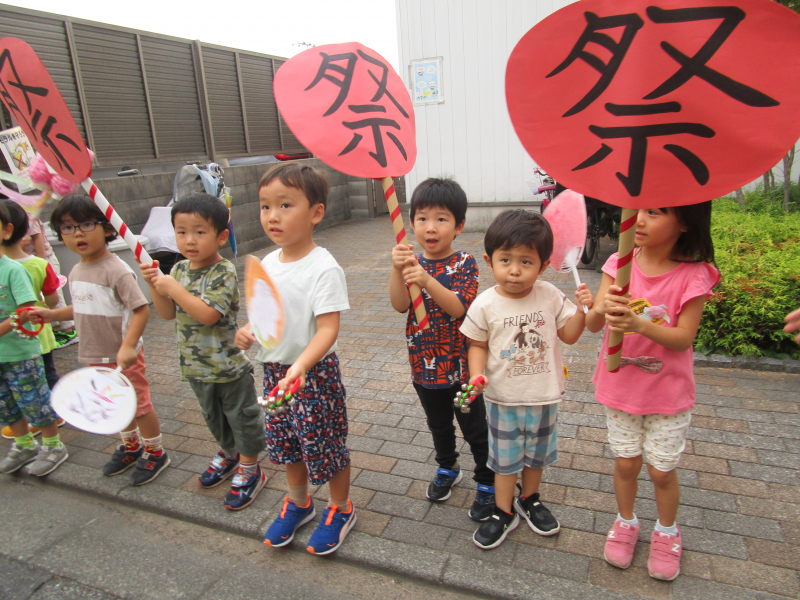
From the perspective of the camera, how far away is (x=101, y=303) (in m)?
3.04

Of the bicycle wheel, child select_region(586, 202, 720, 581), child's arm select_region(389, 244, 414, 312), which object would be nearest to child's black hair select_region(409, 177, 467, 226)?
child's arm select_region(389, 244, 414, 312)

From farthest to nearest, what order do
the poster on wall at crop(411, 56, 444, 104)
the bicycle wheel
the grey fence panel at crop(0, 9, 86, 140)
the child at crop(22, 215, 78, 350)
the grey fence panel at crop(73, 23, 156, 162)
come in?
the poster on wall at crop(411, 56, 444, 104) < the grey fence panel at crop(73, 23, 156, 162) < the bicycle wheel < the grey fence panel at crop(0, 9, 86, 140) < the child at crop(22, 215, 78, 350)

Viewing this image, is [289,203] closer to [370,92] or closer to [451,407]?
[370,92]

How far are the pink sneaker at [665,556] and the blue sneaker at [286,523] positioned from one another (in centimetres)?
158

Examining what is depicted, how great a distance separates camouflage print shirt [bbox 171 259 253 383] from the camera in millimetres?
2770

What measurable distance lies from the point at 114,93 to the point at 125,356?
699cm

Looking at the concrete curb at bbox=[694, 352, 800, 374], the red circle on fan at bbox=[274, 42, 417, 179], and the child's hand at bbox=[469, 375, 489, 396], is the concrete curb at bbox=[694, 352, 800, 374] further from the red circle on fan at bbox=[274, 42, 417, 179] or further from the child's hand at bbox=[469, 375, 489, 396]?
the red circle on fan at bbox=[274, 42, 417, 179]

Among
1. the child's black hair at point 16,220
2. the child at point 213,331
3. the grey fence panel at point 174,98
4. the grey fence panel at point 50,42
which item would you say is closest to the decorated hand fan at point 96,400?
the child at point 213,331

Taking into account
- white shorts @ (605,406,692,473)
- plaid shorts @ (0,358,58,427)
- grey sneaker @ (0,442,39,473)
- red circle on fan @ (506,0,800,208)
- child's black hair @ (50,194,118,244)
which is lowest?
grey sneaker @ (0,442,39,473)

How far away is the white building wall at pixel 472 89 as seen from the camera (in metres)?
9.05

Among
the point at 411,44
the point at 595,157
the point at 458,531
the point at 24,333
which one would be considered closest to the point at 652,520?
the point at 458,531

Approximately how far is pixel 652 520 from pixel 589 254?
5132mm

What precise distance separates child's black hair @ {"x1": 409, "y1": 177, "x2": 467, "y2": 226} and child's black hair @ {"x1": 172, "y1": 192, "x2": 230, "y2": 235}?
102cm

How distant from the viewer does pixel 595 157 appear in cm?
169
